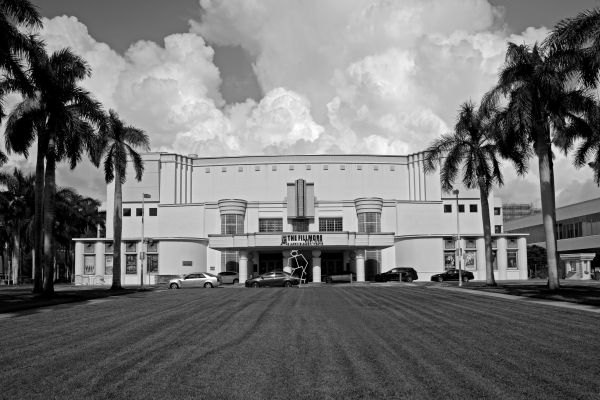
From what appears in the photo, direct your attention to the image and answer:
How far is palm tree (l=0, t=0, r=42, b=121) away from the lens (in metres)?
25.0

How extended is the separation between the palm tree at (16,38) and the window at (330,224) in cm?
4515

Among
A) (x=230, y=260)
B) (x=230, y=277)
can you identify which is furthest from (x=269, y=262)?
(x=230, y=277)

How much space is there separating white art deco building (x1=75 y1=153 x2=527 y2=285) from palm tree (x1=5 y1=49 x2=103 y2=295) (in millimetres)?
26271

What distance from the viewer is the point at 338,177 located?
247 ft

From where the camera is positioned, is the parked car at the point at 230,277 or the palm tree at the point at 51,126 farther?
the parked car at the point at 230,277

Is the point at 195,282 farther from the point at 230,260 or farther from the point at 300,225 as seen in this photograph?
the point at 300,225

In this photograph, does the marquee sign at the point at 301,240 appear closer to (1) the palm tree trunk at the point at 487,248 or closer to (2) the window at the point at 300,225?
(2) the window at the point at 300,225

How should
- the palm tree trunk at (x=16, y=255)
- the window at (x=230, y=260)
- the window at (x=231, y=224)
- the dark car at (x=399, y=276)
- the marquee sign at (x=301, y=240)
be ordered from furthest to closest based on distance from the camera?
the palm tree trunk at (x=16, y=255) < the window at (x=231, y=224) < the window at (x=230, y=260) < the marquee sign at (x=301, y=240) < the dark car at (x=399, y=276)

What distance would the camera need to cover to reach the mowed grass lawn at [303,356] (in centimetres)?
887

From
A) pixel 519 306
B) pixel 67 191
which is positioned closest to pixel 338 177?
pixel 67 191

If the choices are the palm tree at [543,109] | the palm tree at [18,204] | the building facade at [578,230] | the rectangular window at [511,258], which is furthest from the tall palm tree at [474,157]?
the palm tree at [18,204]

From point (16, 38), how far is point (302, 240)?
39072mm

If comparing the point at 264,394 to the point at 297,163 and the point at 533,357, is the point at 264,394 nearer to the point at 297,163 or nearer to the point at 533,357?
the point at 533,357

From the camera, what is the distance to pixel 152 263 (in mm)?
66562
